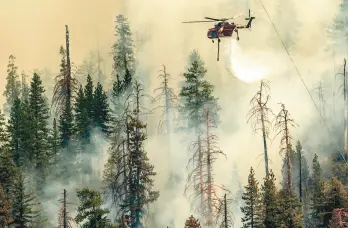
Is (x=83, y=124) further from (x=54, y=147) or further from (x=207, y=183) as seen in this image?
(x=207, y=183)

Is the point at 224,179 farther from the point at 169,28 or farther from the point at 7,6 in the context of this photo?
the point at 7,6

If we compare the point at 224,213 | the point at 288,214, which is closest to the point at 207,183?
the point at 224,213

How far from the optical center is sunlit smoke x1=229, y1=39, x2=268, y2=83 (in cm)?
9450

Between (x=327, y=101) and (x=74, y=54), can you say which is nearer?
(x=327, y=101)

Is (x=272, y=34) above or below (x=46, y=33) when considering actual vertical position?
below

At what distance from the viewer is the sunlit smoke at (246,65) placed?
94.5 m

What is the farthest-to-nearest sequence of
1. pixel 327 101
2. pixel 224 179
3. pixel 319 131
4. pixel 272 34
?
1. pixel 272 34
2. pixel 327 101
3. pixel 319 131
4. pixel 224 179

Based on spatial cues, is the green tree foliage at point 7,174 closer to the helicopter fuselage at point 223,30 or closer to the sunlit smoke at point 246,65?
the helicopter fuselage at point 223,30

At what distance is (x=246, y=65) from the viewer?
97.8m

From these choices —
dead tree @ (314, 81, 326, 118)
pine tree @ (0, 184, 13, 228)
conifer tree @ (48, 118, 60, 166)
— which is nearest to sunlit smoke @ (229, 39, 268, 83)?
dead tree @ (314, 81, 326, 118)

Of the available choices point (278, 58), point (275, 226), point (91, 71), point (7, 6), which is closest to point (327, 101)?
point (278, 58)

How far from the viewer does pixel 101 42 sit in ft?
397

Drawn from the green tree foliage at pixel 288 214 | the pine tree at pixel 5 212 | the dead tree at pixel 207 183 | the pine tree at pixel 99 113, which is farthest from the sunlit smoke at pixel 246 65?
the pine tree at pixel 5 212

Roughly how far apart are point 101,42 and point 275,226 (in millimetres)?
82486
